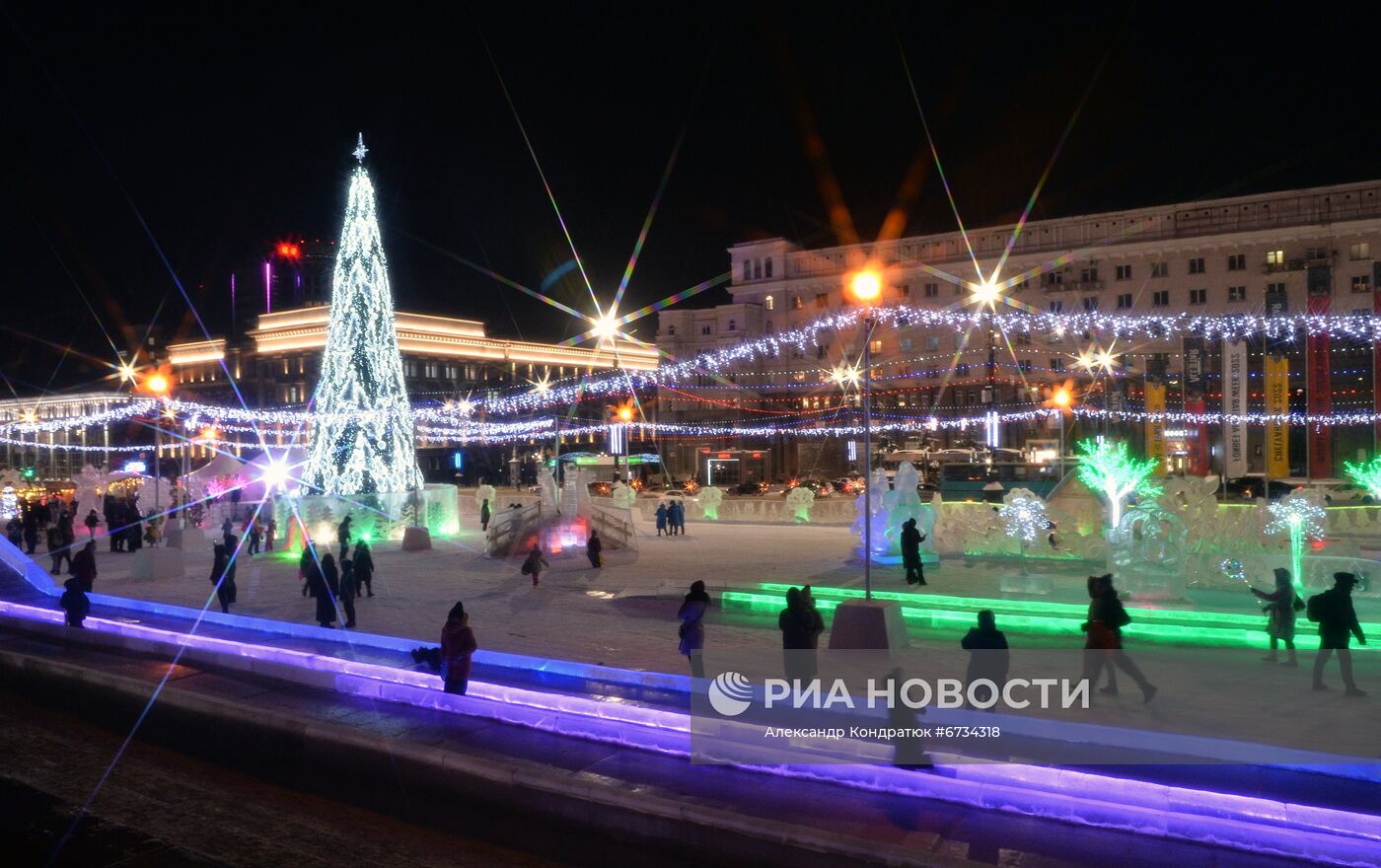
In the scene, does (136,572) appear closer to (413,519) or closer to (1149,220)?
(413,519)

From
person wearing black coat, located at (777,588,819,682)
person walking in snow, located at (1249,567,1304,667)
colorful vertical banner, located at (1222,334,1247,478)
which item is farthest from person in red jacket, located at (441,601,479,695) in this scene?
colorful vertical banner, located at (1222,334,1247,478)

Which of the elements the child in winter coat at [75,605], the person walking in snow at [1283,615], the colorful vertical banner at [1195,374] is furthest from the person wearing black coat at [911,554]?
the colorful vertical banner at [1195,374]

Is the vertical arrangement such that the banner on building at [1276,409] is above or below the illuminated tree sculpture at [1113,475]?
above

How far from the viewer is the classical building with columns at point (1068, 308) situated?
42.0m

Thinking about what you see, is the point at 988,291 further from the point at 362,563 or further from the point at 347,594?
the point at 347,594

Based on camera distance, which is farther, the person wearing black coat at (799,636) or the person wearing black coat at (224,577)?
the person wearing black coat at (224,577)

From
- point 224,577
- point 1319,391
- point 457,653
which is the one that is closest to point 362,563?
point 224,577

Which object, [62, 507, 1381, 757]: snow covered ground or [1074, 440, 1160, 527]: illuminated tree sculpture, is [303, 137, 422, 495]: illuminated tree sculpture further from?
[1074, 440, 1160, 527]: illuminated tree sculpture

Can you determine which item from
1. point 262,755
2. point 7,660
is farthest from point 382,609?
point 262,755

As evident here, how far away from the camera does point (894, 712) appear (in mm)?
7246

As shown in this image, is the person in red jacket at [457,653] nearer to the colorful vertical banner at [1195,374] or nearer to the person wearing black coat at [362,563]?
the person wearing black coat at [362,563]

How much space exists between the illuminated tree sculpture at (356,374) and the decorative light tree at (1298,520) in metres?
19.9

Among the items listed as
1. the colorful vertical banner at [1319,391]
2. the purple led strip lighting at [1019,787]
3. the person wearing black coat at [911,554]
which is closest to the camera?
the purple led strip lighting at [1019,787]

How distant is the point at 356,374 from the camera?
25.8 meters
